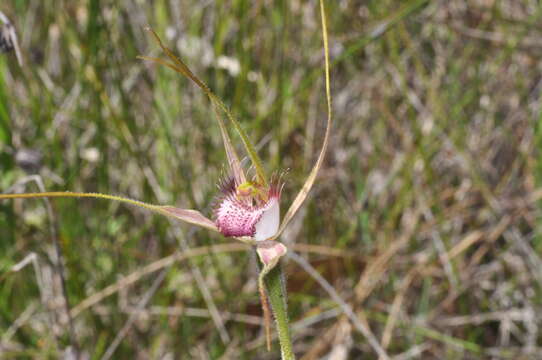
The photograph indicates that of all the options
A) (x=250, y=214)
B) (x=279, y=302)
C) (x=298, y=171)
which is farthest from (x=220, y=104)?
(x=298, y=171)

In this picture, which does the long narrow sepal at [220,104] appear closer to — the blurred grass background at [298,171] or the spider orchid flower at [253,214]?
the spider orchid flower at [253,214]

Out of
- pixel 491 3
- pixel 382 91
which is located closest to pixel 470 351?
pixel 382 91

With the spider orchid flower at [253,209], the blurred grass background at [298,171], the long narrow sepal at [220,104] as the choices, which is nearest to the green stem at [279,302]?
the spider orchid flower at [253,209]

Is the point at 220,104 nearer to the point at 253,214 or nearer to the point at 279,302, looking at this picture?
the point at 253,214

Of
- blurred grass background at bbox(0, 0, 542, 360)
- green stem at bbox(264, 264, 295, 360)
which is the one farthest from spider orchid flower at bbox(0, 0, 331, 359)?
blurred grass background at bbox(0, 0, 542, 360)

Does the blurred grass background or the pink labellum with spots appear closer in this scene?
the pink labellum with spots

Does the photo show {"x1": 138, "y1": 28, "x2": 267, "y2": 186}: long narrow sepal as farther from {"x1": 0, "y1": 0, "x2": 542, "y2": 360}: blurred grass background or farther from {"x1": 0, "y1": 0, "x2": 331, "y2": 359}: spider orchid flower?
{"x1": 0, "y1": 0, "x2": 542, "y2": 360}: blurred grass background

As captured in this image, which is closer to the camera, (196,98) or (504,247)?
(504,247)

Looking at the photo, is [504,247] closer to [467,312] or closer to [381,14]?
[467,312]
